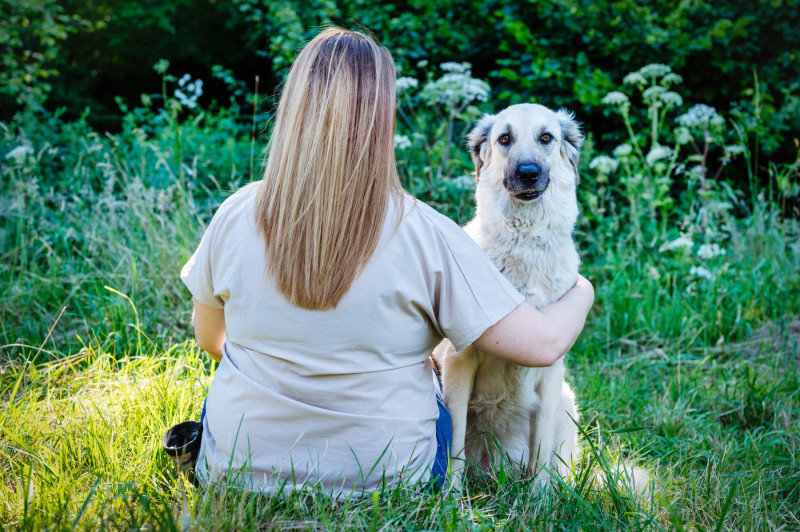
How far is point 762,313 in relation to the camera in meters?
4.06

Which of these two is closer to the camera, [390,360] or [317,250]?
[317,250]

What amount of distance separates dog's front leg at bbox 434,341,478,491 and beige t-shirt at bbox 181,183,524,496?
42cm

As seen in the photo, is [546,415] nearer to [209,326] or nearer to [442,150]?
[209,326]

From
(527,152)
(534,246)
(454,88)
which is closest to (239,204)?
(534,246)

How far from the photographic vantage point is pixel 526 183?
2514 millimetres

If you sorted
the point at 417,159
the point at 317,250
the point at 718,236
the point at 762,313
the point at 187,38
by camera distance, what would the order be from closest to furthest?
the point at 317,250
the point at 762,313
the point at 718,236
the point at 417,159
the point at 187,38

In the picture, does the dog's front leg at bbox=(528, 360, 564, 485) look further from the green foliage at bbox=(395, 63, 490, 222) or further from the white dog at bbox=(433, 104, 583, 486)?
the green foliage at bbox=(395, 63, 490, 222)

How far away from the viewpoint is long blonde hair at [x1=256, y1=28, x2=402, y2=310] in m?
1.62

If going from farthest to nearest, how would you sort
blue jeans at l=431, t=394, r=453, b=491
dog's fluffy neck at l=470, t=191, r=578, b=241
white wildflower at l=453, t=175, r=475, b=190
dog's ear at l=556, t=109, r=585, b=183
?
white wildflower at l=453, t=175, r=475, b=190, dog's ear at l=556, t=109, r=585, b=183, dog's fluffy neck at l=470, t=191, r=578, b=241, blue jeans at l=431, t=394, r=453, b=491

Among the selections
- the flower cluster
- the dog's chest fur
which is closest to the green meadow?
the dog's chest fur

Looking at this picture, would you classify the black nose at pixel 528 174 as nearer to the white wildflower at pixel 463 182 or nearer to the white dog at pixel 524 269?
the white dog at pixel 524 269

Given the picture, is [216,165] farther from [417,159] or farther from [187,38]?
[187,38]

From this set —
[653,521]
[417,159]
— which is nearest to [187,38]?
[417,159]

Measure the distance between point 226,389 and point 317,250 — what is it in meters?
0.55
